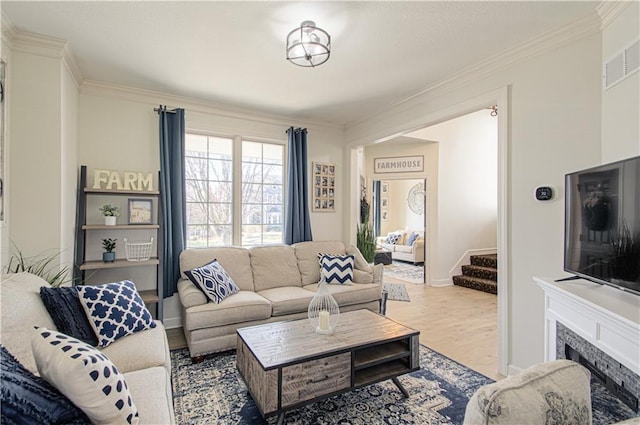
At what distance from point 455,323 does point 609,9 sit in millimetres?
3203

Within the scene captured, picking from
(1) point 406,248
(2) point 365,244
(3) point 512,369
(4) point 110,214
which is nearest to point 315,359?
(3) point 512,369

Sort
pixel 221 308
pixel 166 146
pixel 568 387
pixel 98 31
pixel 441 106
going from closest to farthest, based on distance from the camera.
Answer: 1. pixel 568 387
2. pixel 98 31
3. pixel 221 308
4. pixel 441 106
5. pixel 166 146

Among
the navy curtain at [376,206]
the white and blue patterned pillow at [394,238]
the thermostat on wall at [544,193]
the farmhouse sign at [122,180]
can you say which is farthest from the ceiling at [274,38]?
the navy curtain at [376,206]

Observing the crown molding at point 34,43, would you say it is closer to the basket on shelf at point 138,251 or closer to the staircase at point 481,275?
the basket on shelf at point 138,251

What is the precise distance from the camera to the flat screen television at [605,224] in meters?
1.44

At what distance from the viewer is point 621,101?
1881 millimetres

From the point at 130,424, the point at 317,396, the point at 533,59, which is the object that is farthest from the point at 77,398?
the point at 533,59

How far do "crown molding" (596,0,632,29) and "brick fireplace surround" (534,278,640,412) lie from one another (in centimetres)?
164

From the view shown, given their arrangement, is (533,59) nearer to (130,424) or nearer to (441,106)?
(441,106)

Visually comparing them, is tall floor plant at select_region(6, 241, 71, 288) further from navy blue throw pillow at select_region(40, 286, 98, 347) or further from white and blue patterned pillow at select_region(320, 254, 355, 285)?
white and blue patterned pillow at select_region(320, 254, 355, 285)

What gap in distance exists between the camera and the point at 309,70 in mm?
2932

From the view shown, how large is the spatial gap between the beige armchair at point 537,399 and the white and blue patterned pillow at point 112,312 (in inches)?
84.6

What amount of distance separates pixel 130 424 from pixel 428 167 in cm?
584

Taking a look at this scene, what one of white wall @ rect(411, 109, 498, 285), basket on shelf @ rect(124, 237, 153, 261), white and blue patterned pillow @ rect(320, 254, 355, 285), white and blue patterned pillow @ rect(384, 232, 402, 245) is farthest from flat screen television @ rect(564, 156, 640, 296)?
white and blue patterned pillow @ rect(384, 232, 402, 245)
